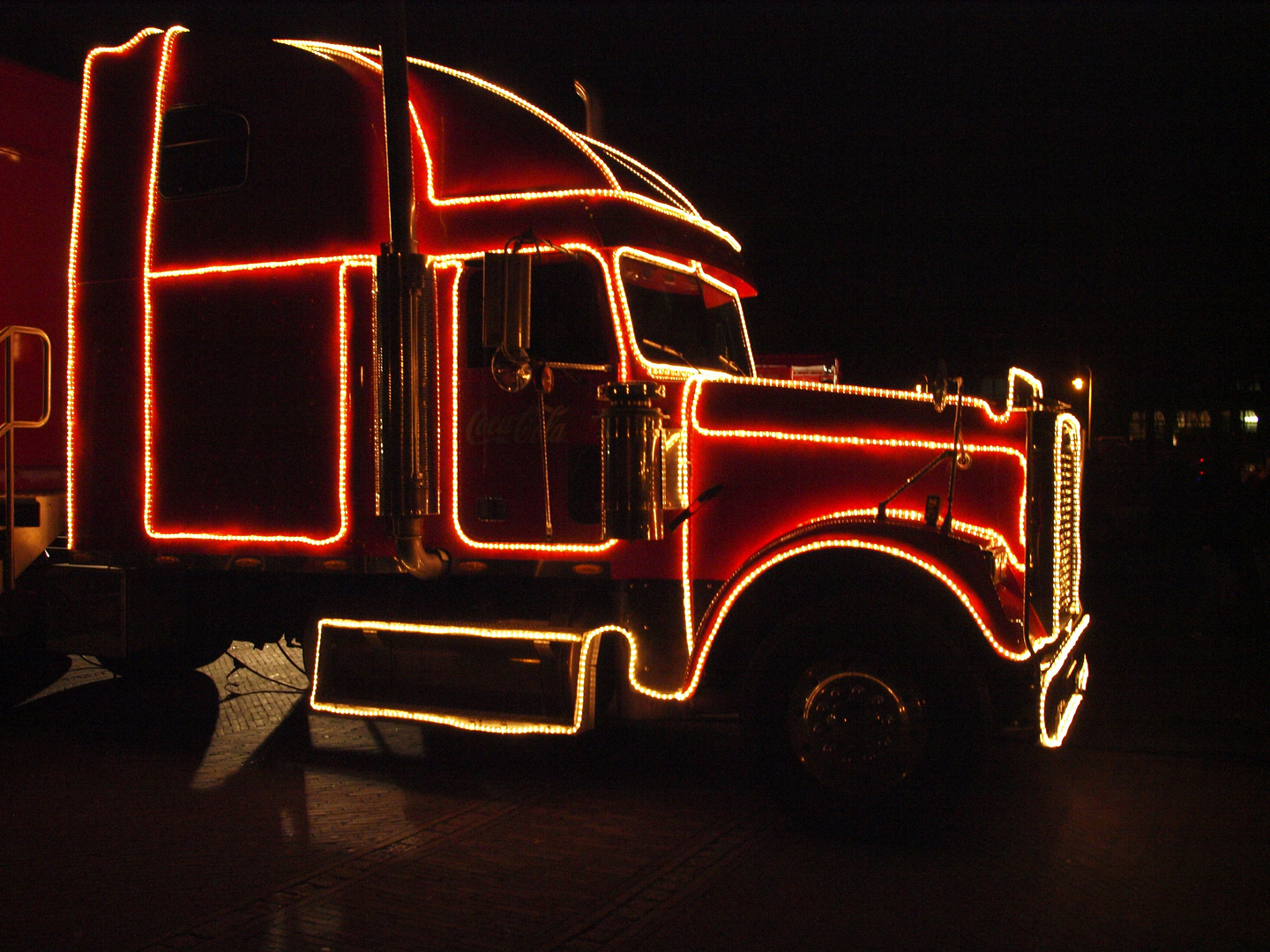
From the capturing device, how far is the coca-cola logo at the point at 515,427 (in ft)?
17.7

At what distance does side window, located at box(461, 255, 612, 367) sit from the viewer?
5320 mm

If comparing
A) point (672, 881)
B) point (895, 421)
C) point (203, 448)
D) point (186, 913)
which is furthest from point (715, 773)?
point (203, 448)

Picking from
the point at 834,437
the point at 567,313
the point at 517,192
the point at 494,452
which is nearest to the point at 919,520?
the point at 834,437

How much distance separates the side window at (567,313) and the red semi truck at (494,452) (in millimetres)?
14

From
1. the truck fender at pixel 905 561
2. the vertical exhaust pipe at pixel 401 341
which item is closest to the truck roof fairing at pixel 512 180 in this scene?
the vertical exhaust pipe at pixel 401 341

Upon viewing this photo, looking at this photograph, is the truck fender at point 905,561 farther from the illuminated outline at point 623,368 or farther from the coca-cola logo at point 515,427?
the coca-cola logo at point 515,427

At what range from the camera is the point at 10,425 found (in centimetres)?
629

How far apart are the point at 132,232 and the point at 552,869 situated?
406 centimetres

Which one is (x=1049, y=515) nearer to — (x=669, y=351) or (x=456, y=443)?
(x=669, y=351)

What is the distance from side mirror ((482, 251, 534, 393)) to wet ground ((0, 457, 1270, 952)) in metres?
2.19

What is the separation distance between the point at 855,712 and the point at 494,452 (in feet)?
6.91

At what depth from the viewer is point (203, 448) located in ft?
19.7

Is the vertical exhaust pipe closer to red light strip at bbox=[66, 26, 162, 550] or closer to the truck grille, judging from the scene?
red light strip at bbox=[66, 26, 162, 550]

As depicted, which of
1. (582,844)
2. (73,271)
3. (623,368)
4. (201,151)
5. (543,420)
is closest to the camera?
(582,844)
